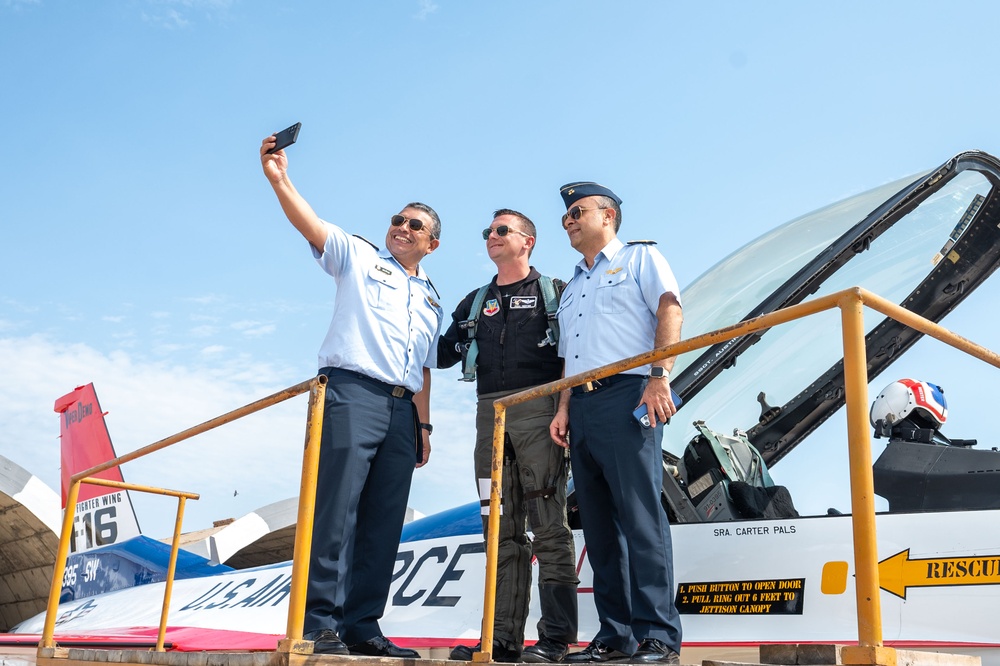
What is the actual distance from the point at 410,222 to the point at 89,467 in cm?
1163

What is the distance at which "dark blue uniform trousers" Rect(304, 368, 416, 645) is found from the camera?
3195 mm

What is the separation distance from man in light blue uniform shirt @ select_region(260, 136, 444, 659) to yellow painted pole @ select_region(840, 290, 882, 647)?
176cm

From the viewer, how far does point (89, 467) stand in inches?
535

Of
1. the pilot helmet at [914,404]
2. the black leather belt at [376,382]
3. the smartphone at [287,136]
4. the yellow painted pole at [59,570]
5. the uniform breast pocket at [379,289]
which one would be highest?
the smartphone at [287,136]

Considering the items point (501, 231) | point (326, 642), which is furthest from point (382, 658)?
point (501, 231)

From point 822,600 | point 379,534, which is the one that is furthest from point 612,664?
point 822,600

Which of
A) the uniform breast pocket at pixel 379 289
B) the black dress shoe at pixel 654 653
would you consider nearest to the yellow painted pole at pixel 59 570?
the uniform breast pocket at pixel 379 289

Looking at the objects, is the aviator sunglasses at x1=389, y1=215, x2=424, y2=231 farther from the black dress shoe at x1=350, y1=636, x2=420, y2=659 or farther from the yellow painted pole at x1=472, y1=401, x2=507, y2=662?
the black dress shoe at x1=350, y1=636, x2=420, y2=659

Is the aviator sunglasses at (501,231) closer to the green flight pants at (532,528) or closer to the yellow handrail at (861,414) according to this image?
the green flight pants at (532,528)

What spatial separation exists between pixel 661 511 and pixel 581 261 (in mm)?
1244

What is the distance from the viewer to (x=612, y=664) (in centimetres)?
258

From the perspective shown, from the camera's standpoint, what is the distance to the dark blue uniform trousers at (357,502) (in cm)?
320

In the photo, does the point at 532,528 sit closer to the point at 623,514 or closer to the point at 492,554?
the point at 623,514

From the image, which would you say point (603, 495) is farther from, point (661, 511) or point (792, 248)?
point (792, 248)
